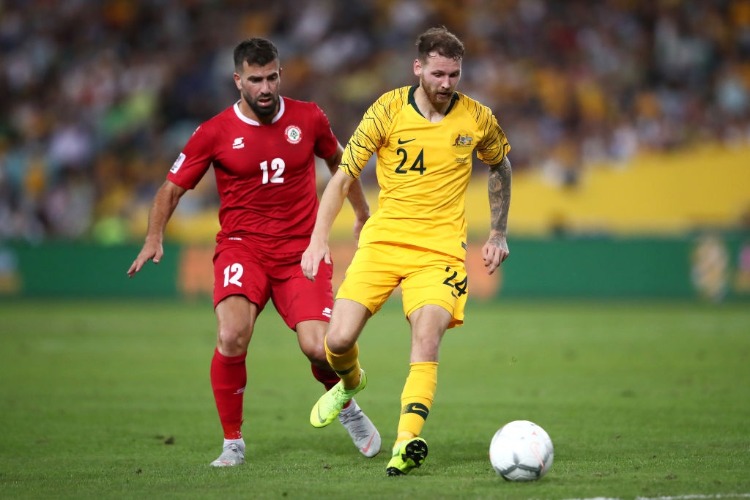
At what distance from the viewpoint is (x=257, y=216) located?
7887mm

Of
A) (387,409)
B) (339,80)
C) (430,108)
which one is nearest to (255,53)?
(430,108)

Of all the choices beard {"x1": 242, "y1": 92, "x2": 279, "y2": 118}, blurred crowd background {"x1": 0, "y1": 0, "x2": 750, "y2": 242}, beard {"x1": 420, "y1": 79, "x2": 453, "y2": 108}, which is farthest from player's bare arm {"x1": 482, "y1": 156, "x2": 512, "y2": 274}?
blurred crowd background {"x1": 0, "y1": 0, "x2": 750, "y2": 242}

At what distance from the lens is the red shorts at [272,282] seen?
7.59 meters

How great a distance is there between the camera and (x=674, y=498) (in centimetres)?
573

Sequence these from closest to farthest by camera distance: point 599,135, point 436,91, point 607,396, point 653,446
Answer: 1. point 436,91
2. point 653,446
3. point 607,396
4. point 599,135

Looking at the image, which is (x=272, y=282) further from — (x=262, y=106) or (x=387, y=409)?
(x=387, y=409)

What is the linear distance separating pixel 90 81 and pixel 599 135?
36.5 feet

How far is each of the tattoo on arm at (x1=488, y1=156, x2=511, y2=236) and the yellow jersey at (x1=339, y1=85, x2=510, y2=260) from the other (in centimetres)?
32

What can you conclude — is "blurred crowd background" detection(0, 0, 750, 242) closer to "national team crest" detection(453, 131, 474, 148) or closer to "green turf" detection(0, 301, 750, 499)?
"green turf" detection(0, 301, 750, 499)

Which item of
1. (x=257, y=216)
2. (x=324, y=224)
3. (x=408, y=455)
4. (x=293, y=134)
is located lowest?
(x=408, y=455)

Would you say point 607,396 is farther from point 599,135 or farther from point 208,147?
point 599,135

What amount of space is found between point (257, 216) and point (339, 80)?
1713cm

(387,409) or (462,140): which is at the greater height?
(462,140)

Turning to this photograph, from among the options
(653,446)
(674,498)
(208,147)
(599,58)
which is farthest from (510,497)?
(599,58)
